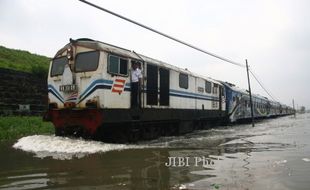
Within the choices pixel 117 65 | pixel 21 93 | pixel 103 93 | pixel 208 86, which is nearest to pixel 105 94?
pixel 103 93

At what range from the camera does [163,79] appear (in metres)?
16.7

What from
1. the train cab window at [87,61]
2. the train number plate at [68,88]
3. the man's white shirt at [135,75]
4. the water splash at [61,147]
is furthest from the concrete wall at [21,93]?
the man's white shirt at [135,75]

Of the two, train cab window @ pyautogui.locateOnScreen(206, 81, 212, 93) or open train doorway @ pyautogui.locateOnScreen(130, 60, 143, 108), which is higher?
train cab window @ pyautogui.locateOnScreen(206, 81, 212, 93)

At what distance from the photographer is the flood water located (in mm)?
6809

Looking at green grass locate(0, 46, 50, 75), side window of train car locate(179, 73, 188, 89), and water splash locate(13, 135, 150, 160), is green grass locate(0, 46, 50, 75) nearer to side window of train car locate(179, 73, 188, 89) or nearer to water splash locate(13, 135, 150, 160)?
side window of train car locate(179, 73, 188, 89)

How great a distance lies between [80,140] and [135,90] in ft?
9.33

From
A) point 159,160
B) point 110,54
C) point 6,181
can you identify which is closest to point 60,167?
point 6,181

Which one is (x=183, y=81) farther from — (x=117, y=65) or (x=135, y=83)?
(x=117, y=65)

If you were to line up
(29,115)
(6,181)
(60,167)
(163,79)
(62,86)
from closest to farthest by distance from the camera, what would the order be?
1. (6,181)
2. (60,167)
3. (62,86)
4. (163,79)
5. (29,115)

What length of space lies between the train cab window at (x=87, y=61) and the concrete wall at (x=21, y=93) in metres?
8.19

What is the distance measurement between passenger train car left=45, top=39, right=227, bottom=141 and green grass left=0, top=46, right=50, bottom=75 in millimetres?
11041

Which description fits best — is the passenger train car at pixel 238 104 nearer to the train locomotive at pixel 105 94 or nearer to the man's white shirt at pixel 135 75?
the train locomotive at pixel 105 94

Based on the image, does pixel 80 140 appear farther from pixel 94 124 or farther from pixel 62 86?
pixel 62 86

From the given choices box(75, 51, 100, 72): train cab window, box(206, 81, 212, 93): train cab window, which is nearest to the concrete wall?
box(75, 51, 100, 72): train cab window
